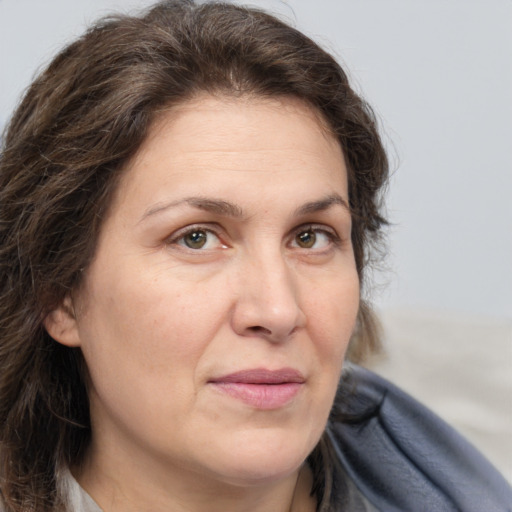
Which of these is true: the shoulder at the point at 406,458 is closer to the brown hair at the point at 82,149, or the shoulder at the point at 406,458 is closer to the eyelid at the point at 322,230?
the brown hair at the point at 82,149

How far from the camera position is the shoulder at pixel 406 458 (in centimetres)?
233

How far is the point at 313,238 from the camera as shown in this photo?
2.04m

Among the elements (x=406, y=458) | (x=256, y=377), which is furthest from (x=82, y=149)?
(x=406, y=458)

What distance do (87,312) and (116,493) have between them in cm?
39

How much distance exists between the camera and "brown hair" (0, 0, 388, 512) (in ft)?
6.60

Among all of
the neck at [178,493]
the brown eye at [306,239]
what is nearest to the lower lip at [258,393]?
the neck at [178,493]

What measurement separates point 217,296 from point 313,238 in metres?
0.28

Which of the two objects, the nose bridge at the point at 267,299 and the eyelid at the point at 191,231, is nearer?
the nose bridge at the point at 267,299

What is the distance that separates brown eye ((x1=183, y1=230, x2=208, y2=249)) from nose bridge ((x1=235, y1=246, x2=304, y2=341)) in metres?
0.09

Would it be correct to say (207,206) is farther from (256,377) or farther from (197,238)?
(256,377)

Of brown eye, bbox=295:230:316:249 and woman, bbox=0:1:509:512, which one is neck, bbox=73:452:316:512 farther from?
brown eye, bbox=295:230:316:249

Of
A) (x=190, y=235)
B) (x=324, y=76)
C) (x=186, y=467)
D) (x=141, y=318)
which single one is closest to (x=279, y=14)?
(x=324, y=76)

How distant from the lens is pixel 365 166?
7.67 feet

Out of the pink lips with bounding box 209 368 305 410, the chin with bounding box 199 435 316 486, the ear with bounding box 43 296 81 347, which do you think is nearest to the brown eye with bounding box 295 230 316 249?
the pink lips with bounding box 209 368 305 410
